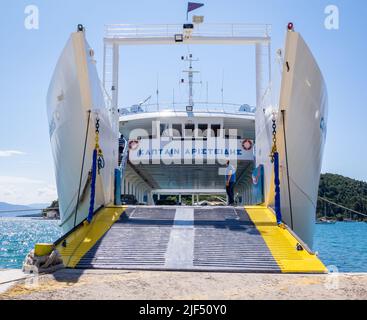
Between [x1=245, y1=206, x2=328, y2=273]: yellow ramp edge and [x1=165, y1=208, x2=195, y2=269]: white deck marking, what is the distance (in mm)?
1313

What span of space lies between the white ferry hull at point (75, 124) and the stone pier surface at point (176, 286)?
3.45 metres

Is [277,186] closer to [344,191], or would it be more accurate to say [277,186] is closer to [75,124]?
[75,124]

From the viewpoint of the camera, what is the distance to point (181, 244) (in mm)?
6938

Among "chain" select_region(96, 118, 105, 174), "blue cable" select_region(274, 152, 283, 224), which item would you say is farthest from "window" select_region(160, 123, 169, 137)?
"blue cable" select_region(274, 152, 283, 224)

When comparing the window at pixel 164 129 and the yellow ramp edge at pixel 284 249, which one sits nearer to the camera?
the yellow ramp edge at pixel 284 249

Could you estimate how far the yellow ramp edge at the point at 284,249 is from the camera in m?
A: 5.86

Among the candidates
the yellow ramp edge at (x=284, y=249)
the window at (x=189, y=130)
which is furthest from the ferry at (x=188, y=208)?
the window at (x=189, y=130)

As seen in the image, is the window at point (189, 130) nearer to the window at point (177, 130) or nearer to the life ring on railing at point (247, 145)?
the window at point (177, 130)

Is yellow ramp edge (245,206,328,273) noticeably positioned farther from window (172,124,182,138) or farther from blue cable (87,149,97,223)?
window (172,124,182,138)

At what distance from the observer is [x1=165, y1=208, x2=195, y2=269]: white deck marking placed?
6.11m

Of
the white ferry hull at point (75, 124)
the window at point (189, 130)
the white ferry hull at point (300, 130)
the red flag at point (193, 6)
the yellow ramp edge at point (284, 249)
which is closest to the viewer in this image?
the yellow ramp edge at point (284, 249)

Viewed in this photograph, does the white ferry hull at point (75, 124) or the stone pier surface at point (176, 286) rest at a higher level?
the white ferry hull at point (75, 124)

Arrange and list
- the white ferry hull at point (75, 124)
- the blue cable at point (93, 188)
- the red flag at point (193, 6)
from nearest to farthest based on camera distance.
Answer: the white ferry hull at point (75, 124)
the blue cable at point (93, 188)
the red flag at point (193, 6)
